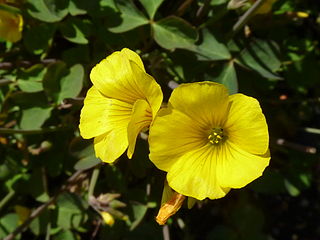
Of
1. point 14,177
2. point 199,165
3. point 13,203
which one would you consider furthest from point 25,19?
point 199,165

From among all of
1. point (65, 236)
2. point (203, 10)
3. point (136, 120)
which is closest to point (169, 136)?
point (136, 120)

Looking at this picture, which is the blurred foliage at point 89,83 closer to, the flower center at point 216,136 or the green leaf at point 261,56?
the green leaf at point 261,56

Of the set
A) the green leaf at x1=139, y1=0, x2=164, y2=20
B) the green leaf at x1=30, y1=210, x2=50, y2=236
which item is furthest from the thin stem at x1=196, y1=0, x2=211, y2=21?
the green leaf at x1=30, y1=210, x2=50, y2=236

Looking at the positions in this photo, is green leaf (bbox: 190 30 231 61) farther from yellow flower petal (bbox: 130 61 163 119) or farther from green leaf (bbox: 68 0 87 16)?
yellow flower petal (bbox: 130 61 163 119)

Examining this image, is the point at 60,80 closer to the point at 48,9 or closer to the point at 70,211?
the point at 48,9

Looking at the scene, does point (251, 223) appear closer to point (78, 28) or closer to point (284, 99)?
point (284, 99)

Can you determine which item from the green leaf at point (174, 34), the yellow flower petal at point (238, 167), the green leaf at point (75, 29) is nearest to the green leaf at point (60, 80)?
the green leaf at point (75, 29)
